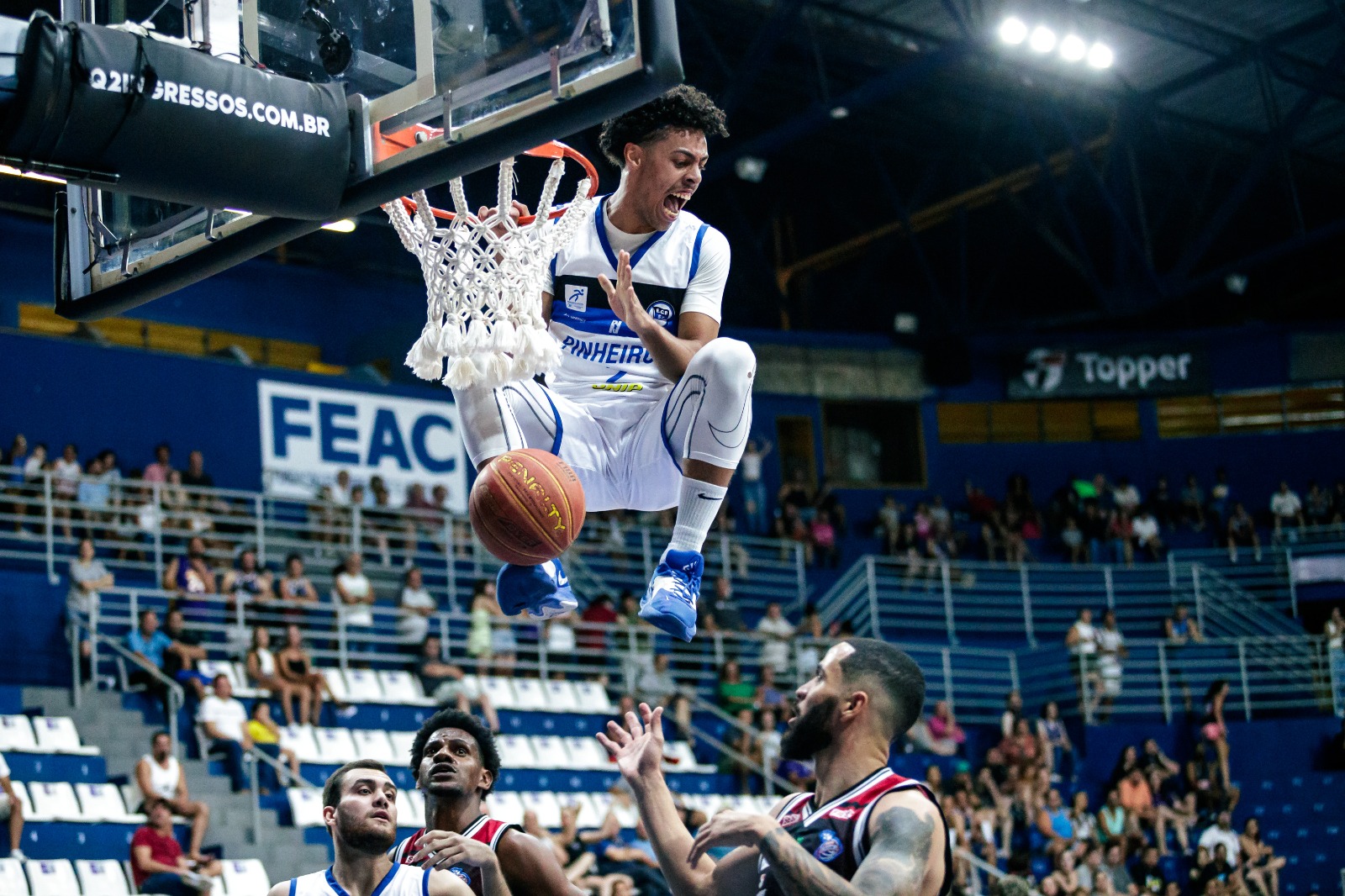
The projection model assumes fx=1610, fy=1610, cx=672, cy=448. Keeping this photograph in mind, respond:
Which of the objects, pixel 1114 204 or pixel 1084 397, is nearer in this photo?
pixel 1114 204

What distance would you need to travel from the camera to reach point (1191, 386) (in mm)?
26172

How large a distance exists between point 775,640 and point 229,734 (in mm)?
6459

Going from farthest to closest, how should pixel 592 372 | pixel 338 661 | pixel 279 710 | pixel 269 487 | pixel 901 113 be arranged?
pixel 901 113, pixel 269 487, pixel 338 661, pixel 279 710, pixel 592 372

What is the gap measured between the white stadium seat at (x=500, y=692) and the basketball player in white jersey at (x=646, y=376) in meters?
9.26

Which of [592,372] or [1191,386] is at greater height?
[1191,386]

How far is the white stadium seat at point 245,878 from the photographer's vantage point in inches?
419

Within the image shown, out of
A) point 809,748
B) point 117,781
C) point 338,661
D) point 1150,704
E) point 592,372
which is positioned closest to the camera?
point 809,748

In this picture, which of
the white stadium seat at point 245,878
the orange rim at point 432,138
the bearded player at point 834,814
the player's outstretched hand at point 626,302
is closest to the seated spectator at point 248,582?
the white stadium seat at point 245,878

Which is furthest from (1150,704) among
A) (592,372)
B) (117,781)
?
(592,372)

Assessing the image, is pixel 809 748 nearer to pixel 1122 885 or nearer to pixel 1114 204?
pixel 1122 885

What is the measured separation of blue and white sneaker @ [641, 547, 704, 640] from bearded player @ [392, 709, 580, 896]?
0.92 m

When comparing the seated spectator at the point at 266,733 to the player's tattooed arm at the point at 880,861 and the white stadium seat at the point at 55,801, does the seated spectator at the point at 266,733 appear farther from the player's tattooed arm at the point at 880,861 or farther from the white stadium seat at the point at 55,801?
the player's tattooed arm at the point at 880,861

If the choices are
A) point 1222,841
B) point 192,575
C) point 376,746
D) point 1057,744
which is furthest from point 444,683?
point 1222,841

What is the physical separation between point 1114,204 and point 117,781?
14631 millimetres
